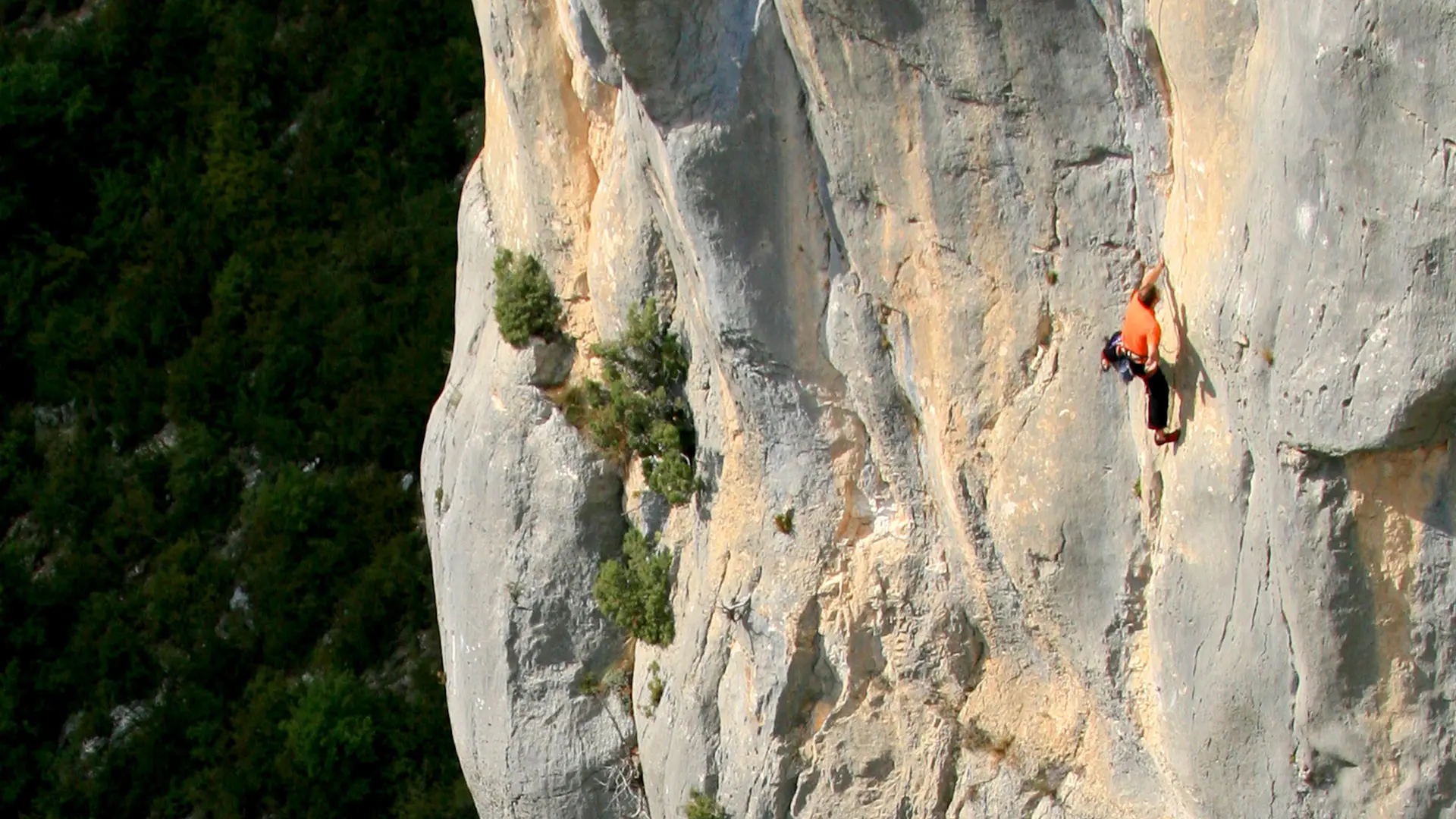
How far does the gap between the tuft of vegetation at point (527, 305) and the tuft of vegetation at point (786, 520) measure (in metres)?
2.79

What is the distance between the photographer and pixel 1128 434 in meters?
8.80

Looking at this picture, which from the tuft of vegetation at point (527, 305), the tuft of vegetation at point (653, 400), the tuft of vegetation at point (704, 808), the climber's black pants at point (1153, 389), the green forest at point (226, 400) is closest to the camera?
the climber's black pants at point (1153, 389)

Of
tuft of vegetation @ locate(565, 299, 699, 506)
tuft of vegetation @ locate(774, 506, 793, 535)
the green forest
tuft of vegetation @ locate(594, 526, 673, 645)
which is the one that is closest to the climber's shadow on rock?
tuft of vegetation @ locate(774, 506, 793, 535)

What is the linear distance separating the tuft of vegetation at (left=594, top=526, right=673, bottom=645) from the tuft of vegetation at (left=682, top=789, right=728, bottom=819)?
4.13 feet

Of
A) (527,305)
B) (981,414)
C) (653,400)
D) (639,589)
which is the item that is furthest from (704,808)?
(981,414)

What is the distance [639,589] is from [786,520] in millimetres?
2105

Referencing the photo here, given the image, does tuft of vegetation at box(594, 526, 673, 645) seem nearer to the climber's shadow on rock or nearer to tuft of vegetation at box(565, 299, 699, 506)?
tuft of vegetation at box(565, 299, 699, 506)

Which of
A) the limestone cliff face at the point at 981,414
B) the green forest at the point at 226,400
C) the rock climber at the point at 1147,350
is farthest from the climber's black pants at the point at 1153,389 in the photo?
the green forest at the point at 226,400

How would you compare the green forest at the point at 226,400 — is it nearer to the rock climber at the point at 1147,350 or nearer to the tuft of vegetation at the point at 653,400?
the tuft of vegetation at the point at 653,400

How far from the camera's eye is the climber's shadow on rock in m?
8.00

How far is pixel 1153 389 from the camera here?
27.0ft

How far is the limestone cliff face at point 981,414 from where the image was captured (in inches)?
277

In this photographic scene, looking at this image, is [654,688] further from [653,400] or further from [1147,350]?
[1147,350]

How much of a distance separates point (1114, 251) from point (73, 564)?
1558cm
